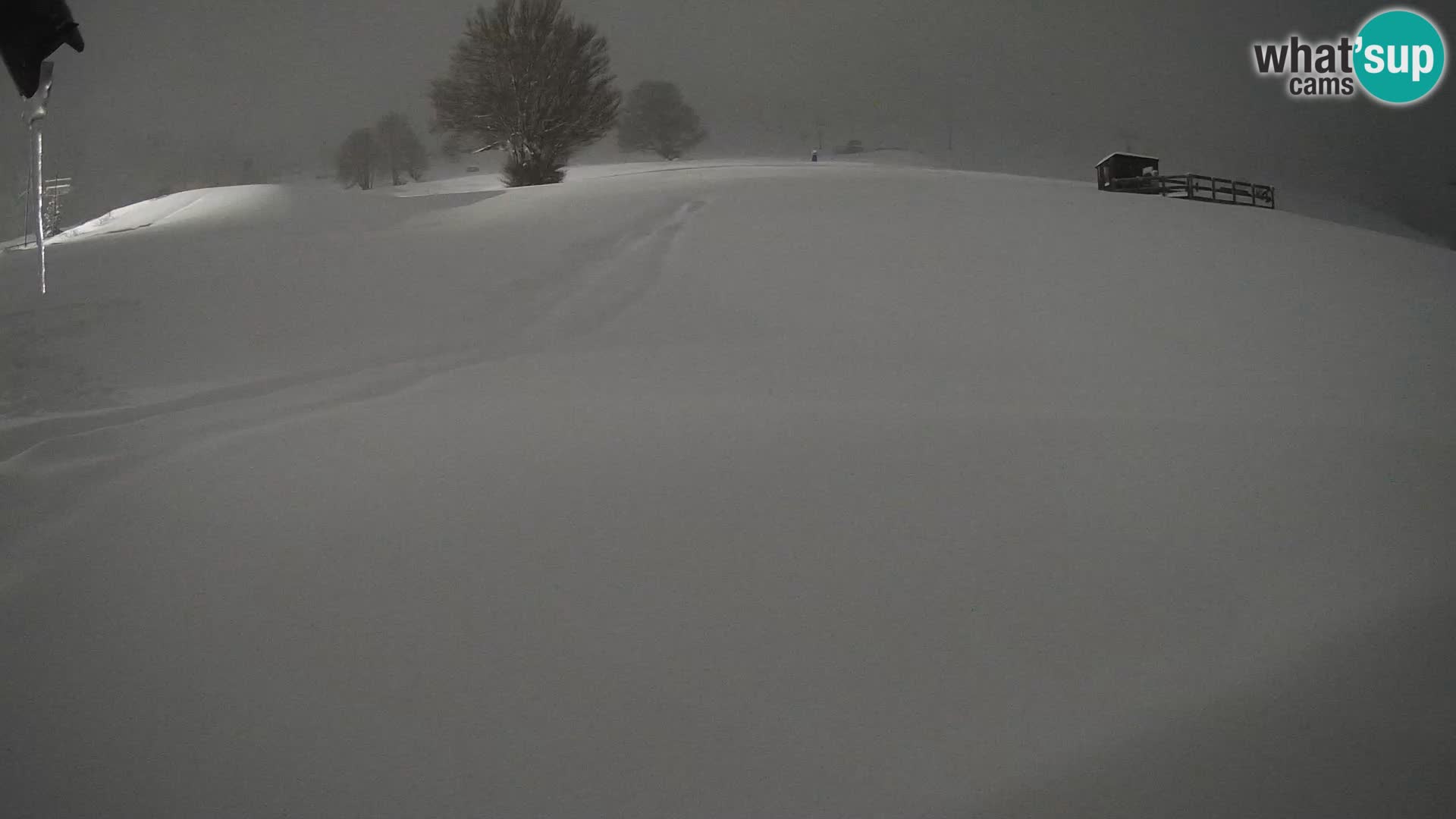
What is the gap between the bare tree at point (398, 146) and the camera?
43.4m

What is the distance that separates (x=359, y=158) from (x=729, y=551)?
45498 mm

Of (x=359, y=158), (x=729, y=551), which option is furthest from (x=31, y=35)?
(x=359, y=158)

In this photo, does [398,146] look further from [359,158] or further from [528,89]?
[528,89]

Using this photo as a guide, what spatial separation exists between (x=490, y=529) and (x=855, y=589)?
2.42m

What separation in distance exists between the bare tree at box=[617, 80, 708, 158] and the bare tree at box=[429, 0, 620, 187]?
18785 millimetres

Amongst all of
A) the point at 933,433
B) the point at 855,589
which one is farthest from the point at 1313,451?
the point at 855,589

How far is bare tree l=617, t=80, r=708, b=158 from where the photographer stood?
134 feet

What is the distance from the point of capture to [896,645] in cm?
392

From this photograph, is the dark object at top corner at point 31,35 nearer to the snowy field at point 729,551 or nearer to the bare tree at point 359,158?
the snowy field at point 729,551

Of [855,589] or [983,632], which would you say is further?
[855,589]

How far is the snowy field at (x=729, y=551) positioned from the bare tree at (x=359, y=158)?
36196 mm

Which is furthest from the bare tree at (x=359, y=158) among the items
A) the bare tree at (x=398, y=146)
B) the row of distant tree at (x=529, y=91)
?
the row of distant tree at (x=529, y=91)

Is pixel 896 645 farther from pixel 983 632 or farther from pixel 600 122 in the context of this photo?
pixel 600 122

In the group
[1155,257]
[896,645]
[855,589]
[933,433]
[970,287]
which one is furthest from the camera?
[1155,257]
